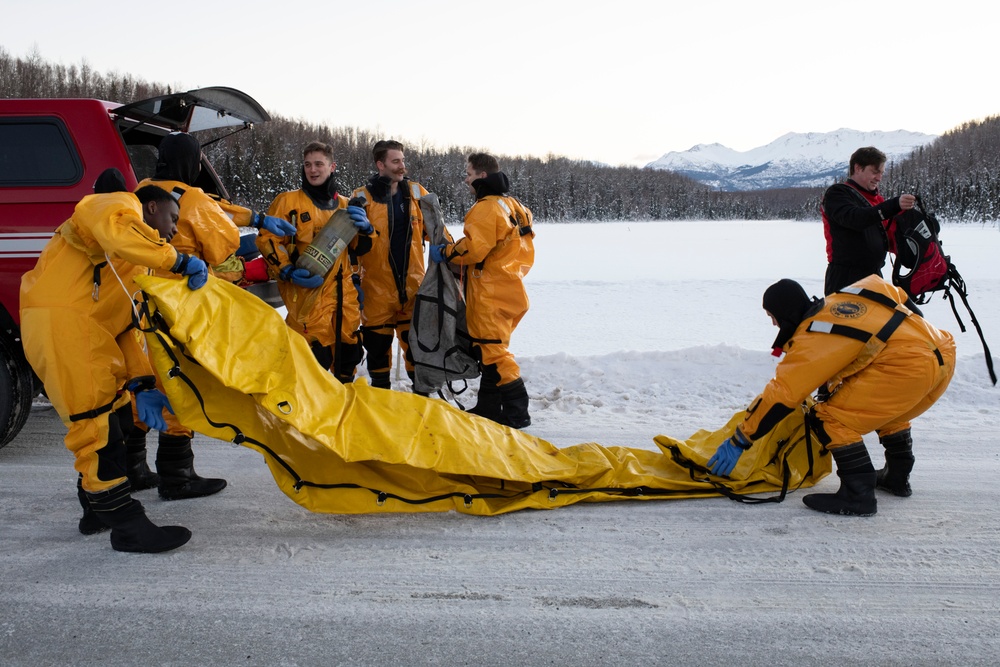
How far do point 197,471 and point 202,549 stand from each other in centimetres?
113

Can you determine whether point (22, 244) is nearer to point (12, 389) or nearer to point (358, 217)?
point (12, 389)

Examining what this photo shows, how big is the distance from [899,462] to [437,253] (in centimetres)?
323

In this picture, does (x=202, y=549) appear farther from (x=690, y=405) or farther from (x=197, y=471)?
(x=690, y=405)

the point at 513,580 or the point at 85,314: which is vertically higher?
the point at 85,314

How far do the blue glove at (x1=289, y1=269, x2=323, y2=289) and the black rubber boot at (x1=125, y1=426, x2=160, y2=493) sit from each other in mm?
1445


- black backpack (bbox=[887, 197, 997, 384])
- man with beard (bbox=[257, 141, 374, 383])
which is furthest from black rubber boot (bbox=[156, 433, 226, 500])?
black backpack (bbox=[887, 197, 997, 384])

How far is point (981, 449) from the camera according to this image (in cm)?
443

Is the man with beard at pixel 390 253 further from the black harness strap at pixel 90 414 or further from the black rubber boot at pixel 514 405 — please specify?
the black harness strap at pixel 90 414

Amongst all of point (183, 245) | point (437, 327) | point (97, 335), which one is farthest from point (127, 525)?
point (437, 327)

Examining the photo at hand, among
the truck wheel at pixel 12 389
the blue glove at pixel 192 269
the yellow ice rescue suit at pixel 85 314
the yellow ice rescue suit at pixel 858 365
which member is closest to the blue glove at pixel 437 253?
the blue glove at pixel 192 269

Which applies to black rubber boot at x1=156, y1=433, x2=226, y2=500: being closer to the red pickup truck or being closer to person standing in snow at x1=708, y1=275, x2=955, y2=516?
the red pickup truck

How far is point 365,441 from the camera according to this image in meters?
3.28

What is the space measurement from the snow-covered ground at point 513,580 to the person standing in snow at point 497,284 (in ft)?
2.05

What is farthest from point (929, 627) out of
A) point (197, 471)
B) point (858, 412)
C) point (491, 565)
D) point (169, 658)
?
point (197, 471)
